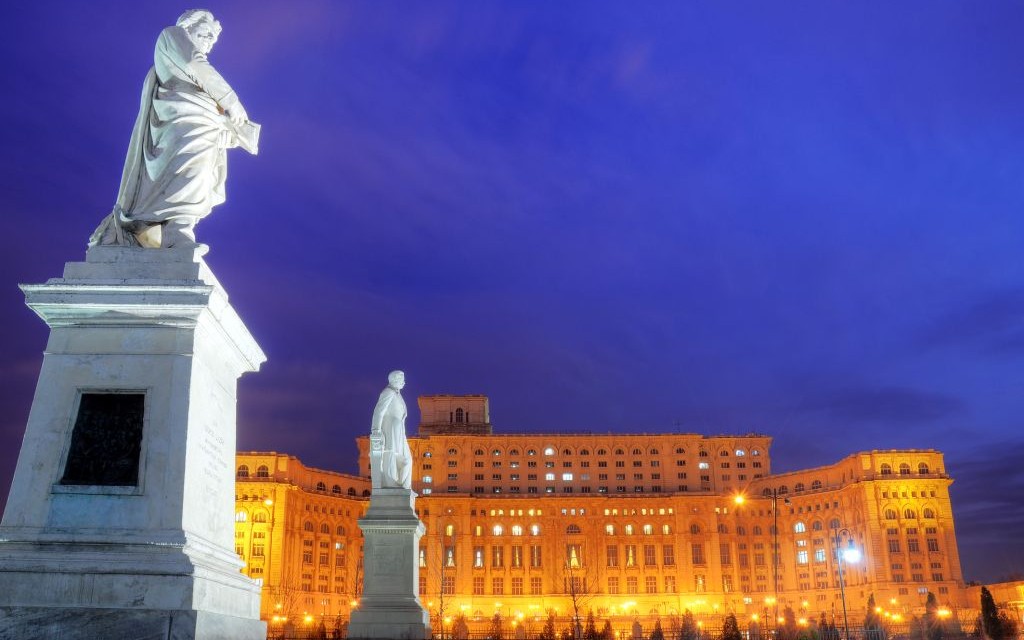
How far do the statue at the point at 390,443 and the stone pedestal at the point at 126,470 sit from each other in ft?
42.6

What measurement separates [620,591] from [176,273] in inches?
5373

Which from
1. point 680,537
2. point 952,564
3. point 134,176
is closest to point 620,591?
point 680,537

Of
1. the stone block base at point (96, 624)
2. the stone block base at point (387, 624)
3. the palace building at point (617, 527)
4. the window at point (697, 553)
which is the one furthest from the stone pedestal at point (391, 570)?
the window at point (697, 553)

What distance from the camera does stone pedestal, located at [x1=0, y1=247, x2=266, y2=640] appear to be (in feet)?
19.8

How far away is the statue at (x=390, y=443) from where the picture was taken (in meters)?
20.5

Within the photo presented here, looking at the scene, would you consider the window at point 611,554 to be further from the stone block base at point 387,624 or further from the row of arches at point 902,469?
the stone block base at point 387,624

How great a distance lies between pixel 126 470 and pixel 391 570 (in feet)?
45.6

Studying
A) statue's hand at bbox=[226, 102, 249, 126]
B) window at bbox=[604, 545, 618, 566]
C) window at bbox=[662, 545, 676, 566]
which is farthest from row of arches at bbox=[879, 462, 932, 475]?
statue's hand at bbox=[226, 102, 249, 126]

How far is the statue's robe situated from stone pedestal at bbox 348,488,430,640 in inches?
521

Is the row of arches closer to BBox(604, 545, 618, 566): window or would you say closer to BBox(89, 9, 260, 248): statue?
BBox(604, 545, 618, 566): window

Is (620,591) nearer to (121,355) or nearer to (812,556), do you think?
(812,556)

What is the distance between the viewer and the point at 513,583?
134 meters

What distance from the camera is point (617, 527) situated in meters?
138

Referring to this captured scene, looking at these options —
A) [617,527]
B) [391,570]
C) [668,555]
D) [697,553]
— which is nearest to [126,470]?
[391,570]
